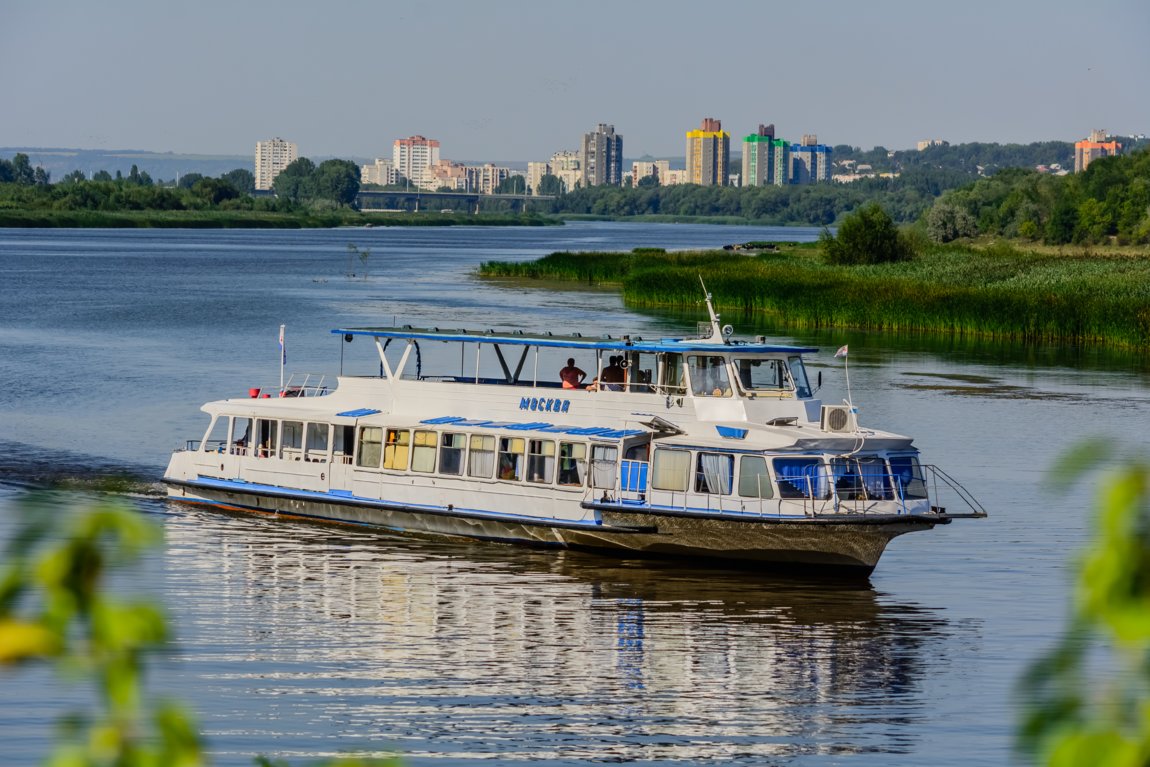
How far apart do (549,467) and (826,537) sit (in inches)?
198

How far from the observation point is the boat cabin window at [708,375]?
27.7 metres

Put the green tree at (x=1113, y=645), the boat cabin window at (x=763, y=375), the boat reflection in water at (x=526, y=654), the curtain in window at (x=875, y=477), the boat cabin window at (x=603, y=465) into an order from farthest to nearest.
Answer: the boat cabin window at (x=763, y=375) → the boat cabin window at (x=603, y=465) → the curtain in window at (x=875, y=477) → the boat reflection in water at (x=526, y=654) → the green tree at (x=1113, y=645)

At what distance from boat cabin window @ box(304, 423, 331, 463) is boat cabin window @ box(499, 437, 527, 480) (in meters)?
4.07

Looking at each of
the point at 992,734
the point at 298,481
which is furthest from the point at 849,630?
the point at 298,481

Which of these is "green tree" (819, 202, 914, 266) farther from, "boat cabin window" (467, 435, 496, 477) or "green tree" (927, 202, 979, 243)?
"boat cabin window" (467, 435, 496, 477)

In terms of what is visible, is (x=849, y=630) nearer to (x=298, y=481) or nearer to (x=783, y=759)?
(x=783, y=759)

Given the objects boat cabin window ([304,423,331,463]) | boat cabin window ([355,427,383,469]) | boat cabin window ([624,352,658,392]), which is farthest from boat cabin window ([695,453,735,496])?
boat cabin window ([304,423,331,463])

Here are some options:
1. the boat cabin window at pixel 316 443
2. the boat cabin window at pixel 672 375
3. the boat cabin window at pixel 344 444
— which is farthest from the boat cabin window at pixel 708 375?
the boat cabin window at pixel 316 443

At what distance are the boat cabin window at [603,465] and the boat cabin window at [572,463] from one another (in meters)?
0.20

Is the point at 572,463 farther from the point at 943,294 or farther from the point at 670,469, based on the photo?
the point at 943,294

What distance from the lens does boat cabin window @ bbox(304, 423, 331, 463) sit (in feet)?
101

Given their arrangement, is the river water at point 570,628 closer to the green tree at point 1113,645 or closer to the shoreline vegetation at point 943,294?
the green tree at point 1113,645

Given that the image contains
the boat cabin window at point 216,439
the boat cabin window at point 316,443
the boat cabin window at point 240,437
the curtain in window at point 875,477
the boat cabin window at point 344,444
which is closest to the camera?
the curtain in window at point 875,477

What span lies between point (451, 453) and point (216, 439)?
10.3m
